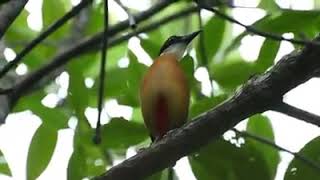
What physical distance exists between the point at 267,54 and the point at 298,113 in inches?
15.8

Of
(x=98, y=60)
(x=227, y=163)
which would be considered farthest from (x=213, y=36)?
(x=227, y=163)

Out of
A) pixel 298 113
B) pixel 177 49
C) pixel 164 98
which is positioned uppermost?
pixel 298 113

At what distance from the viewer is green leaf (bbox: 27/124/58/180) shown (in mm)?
2014

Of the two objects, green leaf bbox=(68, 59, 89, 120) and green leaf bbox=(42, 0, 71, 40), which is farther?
green leaf bbox=(42, 0, 71, 40)

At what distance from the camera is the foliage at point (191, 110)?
1.84 m

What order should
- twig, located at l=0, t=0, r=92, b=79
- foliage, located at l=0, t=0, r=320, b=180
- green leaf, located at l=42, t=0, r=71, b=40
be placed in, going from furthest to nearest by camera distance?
green leaf, located at l=42, t=0, r=71, b=40 → foliage, located at l=0, t=0, r=320, b=180 → twig, located at l=0, t=0, r=92, b=79

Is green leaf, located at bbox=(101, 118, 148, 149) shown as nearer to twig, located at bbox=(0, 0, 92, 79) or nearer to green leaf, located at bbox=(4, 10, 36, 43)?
twig, located at bbox=(0, 0, 92, 79)

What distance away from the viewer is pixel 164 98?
7.45ft

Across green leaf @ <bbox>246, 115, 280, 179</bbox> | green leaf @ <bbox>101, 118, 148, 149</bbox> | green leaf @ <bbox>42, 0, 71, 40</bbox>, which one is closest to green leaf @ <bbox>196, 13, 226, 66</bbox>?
green leaf @ <bbox>246, 115, 280, 179</bbox>

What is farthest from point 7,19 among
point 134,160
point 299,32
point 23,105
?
point 299,32

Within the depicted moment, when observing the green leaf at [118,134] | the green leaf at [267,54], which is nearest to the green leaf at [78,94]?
the green leaf at [118,134]

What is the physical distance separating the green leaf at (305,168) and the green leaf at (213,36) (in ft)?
1.96

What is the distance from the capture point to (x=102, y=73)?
1.70m

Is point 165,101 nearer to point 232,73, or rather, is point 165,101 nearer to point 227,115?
point 232,73
